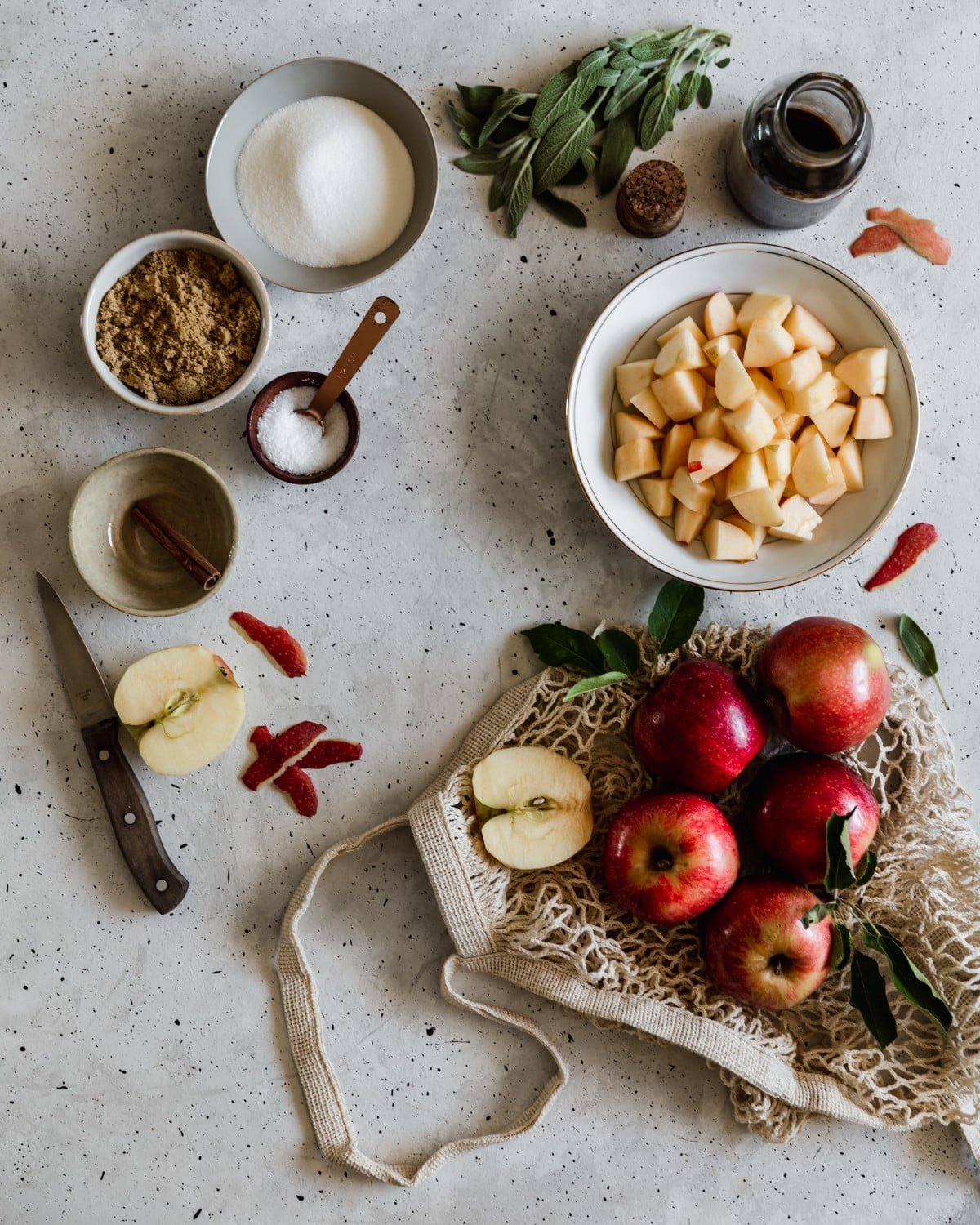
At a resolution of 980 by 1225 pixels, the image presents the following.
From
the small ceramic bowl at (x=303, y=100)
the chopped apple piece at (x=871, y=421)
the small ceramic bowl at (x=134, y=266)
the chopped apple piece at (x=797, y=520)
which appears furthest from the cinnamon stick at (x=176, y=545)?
the chopped apple piece at (x=871, y=421)

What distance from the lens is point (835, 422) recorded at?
105cm

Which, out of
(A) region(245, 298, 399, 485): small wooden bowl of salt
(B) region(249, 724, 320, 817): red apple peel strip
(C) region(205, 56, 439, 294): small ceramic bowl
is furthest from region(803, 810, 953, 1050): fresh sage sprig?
(C) region(205, 56, 439, 294): small ceramic bowl

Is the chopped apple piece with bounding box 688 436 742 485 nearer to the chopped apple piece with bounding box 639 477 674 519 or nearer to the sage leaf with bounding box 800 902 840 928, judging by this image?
the chopped apple piece with bounding box 639 477 674 519

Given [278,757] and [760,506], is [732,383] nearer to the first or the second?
[760,506]

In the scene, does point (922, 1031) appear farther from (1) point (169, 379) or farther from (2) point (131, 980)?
(1) point (169, 379)

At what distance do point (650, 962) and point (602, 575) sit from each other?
44 centimetres

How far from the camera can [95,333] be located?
981mm

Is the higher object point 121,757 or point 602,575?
point 602,575

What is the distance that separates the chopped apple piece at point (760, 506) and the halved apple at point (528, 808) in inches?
13.2

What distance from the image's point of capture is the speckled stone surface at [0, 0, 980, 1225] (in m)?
1.07

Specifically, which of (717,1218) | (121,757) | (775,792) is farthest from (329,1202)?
(775,792)

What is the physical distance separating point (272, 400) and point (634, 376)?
39cm

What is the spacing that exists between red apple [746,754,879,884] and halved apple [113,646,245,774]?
59 centimetres

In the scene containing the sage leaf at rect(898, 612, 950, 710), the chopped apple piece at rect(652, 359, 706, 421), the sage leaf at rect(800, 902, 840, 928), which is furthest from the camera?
the sage leaf at rect(898, 612, 950, 710)
